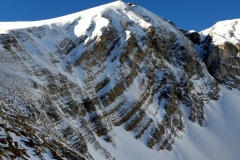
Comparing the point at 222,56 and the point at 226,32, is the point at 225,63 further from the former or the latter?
the point at 226,32

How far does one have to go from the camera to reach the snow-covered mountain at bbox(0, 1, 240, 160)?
1953 inches

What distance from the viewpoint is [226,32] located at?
12381 cm

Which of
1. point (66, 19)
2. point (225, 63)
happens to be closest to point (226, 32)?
point (225, 63)

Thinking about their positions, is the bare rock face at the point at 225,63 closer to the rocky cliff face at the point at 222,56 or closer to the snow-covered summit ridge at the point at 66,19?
the rocky cliff face at the point at 222,56

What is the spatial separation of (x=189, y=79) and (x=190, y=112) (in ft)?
35.6

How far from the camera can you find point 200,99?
92188 millimetres

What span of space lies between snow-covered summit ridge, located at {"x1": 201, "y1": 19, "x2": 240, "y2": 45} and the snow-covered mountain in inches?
677

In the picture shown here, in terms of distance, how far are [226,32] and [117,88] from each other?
6684 cm

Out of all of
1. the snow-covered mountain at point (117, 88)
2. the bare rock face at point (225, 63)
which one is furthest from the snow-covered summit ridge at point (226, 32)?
the snow-covered mountain at point (117, 88)

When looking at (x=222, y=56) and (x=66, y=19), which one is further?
(x=222, y=56)

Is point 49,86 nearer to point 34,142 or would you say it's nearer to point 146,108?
point 146,108

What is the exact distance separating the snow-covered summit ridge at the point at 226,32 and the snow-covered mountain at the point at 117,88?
17187mm

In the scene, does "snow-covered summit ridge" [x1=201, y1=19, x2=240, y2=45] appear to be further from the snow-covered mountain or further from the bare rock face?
the snow-covered mountain

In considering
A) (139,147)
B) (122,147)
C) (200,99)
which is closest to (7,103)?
(122,147)
